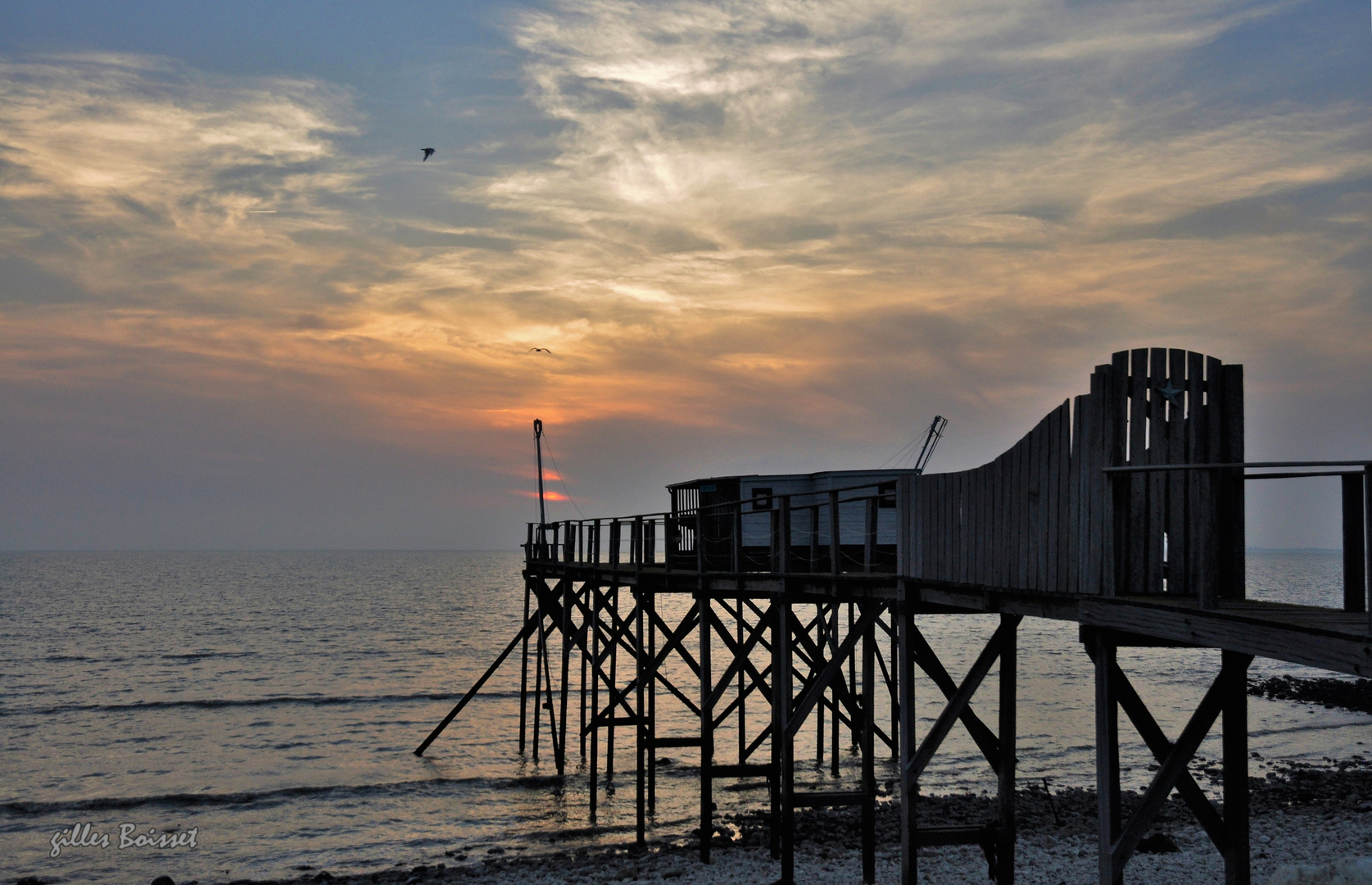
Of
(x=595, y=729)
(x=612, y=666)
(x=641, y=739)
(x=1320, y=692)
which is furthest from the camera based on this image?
(x=1320, y=692)

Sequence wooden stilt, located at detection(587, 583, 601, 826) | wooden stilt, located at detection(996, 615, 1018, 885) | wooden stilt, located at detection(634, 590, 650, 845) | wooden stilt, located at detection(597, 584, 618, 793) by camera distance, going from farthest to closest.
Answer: wooden stilt, located at detection(597, 584, 618, 793)
wooden stilt, located at detection(587, 583, 601, 826)
wooden stilt, located at detection(634, 590, 650, 845)
wooden stilt, located at detection(996, 615, 1018, 885)

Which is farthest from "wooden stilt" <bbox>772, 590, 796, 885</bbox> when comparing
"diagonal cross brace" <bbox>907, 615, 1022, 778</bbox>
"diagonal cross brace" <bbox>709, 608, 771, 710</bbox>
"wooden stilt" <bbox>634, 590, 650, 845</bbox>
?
"diagonal cross brace" <bbox>907, 615, 1022, 778</bbox>

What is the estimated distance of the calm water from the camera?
21328mm

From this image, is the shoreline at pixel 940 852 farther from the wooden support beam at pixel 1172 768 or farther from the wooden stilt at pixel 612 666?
the wooden support beam at pixel 1172 768

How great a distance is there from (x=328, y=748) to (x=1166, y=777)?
2960 cm

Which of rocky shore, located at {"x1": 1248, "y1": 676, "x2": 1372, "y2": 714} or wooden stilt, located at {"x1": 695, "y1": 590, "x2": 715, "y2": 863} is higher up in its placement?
wooden stilt, located at {"x1": 695, "y1": 590, "x2": 715, "y2": 863}

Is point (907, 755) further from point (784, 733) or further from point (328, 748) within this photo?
point (328, 748)

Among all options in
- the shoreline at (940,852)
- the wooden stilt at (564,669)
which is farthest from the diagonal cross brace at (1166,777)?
the wooden stilt at (564,669)

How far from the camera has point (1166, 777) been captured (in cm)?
747

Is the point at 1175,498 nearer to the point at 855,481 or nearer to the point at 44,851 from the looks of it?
the point at 855,481

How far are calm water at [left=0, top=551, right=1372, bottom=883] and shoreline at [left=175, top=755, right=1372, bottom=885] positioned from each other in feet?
5.23

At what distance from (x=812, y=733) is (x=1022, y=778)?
26.9 feet

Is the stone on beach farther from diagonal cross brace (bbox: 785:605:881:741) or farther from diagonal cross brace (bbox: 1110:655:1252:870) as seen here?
diagonal cross brace (bbox: 785:605:881:741)
